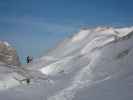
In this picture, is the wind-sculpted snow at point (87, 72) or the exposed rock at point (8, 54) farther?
the exposed rock at point (8, 54)

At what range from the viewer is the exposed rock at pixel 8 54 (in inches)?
983

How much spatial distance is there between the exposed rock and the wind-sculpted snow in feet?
8.47

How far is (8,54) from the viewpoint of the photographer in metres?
25.7

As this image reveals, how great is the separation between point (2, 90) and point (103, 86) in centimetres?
617

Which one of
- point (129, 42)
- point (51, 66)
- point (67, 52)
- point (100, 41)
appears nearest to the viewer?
point (129, 42)

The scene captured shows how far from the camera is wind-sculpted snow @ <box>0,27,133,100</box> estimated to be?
1333cm

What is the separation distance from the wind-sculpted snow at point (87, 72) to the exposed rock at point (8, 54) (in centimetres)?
258

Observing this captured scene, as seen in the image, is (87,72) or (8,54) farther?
(8,54)

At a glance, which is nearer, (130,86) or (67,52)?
(130,86)

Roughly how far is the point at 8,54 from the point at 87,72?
8377 millimetres

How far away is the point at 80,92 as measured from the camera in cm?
1394

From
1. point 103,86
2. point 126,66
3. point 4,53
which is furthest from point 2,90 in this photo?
point 4,53

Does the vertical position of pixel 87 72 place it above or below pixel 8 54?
below

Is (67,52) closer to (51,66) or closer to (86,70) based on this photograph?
(51,66)
